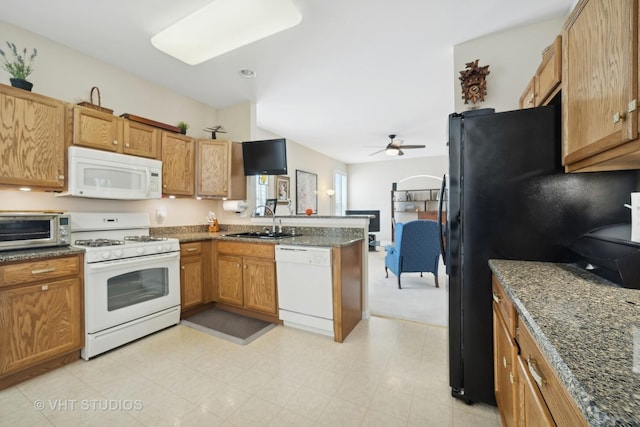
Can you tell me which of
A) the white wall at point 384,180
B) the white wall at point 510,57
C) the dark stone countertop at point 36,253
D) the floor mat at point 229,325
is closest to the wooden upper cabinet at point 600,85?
the white wall at point 510,57

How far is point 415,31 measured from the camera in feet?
7.54

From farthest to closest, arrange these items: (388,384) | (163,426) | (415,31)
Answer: (415,31) < (388,384) < (163,426)

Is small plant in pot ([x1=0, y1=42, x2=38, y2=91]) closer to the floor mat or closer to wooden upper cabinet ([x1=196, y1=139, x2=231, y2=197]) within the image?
wooden upper cabinet ([x1=196, y1=139, x2=231, y2=197])

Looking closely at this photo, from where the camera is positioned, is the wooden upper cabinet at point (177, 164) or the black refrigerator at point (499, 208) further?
the wooden upper cabinet at point (177, 164)

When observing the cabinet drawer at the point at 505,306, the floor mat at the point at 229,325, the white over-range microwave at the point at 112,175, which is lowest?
the floor mat at the point at 229,325

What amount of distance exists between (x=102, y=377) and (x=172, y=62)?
9.50ft

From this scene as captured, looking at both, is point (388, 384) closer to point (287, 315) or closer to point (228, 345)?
point (287, 315)

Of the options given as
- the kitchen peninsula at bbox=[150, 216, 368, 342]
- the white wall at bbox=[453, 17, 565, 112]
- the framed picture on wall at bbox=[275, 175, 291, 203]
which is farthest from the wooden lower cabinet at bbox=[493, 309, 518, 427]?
the framed picture on wall at bbox=[275, 175, 291, 203]

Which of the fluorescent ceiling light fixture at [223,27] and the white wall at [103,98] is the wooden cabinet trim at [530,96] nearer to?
the fluorescent ceiling light fixture at [223,27]

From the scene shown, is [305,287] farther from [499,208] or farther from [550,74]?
[550,74]

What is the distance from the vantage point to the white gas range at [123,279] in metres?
2.10

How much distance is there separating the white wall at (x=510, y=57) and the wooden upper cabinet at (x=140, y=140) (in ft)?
10.3

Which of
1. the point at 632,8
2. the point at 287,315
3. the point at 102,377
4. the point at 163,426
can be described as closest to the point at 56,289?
the point at 102,377

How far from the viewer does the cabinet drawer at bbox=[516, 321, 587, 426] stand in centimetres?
56
